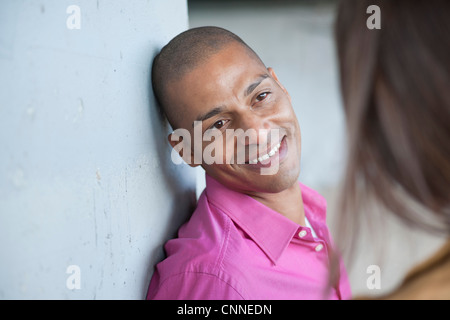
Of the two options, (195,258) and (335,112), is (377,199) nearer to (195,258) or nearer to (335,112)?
(195,258)

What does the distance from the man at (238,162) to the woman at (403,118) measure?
433 mm

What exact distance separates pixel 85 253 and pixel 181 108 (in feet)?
1.55

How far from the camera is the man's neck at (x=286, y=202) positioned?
3.87 feet

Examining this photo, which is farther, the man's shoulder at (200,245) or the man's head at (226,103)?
the man's head at (226,103)

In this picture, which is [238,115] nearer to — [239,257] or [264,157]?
[264,157]

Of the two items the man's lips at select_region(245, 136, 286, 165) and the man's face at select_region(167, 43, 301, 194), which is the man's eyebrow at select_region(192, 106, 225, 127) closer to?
the man's face at select_region(167, 43, 301, 194)

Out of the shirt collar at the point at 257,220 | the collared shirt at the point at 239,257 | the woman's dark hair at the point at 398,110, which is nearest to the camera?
the woman's dark hair at the point at 398,110

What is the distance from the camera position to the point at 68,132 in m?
0.69

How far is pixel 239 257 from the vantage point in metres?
Result: 0.97

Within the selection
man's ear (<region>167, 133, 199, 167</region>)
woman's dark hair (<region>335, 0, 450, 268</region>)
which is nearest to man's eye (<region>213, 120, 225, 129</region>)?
man's ear (<region>167, 133, 199, 167</region>)

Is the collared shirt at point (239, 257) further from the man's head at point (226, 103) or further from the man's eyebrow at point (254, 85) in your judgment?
the man's eyebrow at point (254, 85)

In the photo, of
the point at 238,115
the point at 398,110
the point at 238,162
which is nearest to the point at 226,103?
the point at 238,115

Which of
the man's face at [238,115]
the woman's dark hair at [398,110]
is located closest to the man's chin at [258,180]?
the man's face at [238,115]

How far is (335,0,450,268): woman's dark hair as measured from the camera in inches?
21.3
